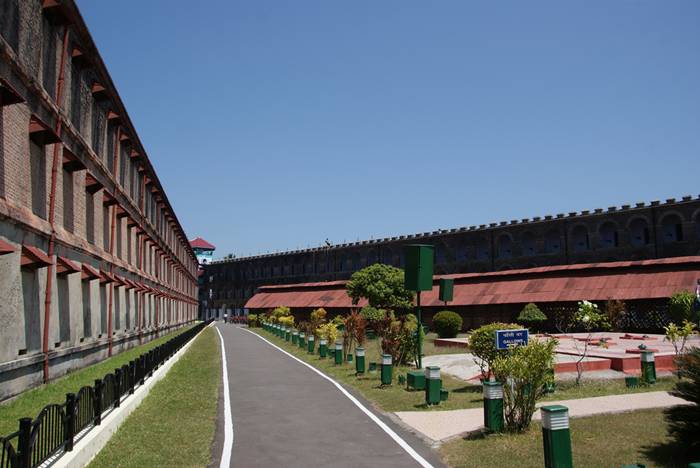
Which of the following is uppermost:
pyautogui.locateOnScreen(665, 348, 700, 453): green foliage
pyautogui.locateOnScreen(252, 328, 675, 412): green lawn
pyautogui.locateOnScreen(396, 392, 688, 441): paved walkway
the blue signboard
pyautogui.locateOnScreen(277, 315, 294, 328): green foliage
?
the blue signboard

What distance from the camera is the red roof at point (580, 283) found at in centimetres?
3200

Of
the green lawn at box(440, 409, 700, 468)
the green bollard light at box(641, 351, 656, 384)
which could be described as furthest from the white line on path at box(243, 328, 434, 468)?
the green bollard light at box(641, 351, 656, 384)

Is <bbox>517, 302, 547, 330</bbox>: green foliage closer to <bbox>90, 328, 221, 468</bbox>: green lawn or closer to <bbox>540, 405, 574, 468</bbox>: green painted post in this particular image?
<bbox>90, 328, 221, 468</bbox>: green lawn

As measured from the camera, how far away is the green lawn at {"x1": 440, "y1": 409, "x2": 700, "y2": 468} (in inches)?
328

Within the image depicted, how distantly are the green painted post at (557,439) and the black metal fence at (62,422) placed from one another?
6011 mm

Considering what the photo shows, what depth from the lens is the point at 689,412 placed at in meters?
8.26

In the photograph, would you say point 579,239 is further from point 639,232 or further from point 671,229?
point 671,229

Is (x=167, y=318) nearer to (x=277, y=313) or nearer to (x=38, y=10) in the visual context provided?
(x=277, y=313)

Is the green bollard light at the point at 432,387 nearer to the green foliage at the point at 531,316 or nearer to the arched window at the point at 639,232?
the green foliage at the point at 531,316

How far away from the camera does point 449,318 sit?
114 ft

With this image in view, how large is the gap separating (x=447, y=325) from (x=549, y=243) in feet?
94.0

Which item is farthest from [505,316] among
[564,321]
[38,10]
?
[38,10]

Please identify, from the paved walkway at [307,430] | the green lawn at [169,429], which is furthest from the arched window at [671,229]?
the green lawn at [169,429]

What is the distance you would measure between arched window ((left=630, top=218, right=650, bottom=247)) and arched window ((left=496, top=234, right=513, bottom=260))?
1218 centimetres
